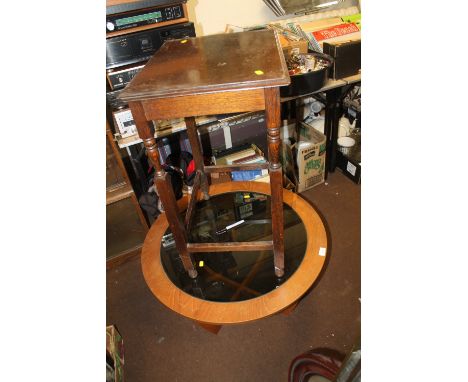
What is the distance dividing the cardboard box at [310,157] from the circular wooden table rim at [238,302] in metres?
0.69

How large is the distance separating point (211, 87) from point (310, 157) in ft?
4.42

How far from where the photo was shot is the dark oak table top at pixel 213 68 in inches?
25.4

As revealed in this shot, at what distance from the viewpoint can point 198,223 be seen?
1.25 metres

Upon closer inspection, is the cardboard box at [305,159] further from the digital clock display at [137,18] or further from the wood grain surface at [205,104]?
the wood grain surface at [205,104]

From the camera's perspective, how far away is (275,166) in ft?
2.56

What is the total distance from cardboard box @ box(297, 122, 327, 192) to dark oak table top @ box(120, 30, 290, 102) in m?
0.99

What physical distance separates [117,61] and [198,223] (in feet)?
2.60

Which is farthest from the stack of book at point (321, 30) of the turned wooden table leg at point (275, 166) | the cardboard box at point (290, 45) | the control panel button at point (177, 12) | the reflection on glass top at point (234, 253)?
the turned wooden table leg at point (275, 166)

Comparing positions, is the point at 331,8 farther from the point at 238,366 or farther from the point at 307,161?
the point at 238,366

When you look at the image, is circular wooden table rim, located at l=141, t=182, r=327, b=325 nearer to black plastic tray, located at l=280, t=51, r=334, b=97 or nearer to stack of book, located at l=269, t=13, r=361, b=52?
black plastic tray, located at l=280, t=51, r=334, b=97

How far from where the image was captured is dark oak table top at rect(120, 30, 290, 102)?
645 millimetres

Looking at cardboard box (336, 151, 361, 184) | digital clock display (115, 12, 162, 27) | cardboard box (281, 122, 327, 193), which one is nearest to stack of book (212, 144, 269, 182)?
cardboard box (281, 122, 327, 193)

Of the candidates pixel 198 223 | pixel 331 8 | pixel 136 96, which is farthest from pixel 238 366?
pixel 331 8

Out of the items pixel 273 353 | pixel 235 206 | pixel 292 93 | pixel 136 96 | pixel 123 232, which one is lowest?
pixel 273 353
